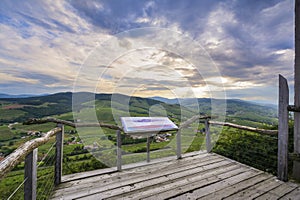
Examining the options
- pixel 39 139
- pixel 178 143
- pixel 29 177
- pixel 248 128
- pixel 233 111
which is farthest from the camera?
pixel 233 111

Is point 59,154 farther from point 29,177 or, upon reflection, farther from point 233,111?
point 233,111

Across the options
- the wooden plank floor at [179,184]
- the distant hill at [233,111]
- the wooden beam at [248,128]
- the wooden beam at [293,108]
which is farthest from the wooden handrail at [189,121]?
the wooden beam at [293,108]

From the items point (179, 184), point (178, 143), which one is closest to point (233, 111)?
point (178, 143)

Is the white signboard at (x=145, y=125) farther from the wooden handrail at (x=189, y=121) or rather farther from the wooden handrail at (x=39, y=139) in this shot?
the wooden handrail at (x=189, y=121)

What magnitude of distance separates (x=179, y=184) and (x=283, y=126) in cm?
188

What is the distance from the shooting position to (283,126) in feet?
7.11

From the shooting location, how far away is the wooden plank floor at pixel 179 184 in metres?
1.75

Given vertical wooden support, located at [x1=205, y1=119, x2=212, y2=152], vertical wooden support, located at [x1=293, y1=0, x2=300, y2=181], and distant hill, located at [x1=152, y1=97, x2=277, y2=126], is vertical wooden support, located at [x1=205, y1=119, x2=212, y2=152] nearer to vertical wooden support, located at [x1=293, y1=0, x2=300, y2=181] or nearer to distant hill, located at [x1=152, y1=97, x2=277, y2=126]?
distant hill, located at [x1=152, y1=97, x2=277, y2=126]

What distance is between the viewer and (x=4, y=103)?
5.75m

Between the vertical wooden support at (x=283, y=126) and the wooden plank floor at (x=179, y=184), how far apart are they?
0.19 meters

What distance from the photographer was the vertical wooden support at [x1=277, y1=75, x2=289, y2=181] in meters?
2.15

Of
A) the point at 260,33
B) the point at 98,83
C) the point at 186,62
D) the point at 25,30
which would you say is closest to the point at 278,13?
the point at 260,33

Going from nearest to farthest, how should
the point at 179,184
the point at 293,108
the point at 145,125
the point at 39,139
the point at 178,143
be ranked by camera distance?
the point at 39,139 → the point at 179,184 → the point at 293,108 → the point at 145,125 → the point at 178,143

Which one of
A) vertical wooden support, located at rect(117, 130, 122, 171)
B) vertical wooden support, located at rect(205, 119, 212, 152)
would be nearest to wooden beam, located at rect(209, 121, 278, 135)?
vertical wooden support, located at rect(205, 119, 212, 152)
